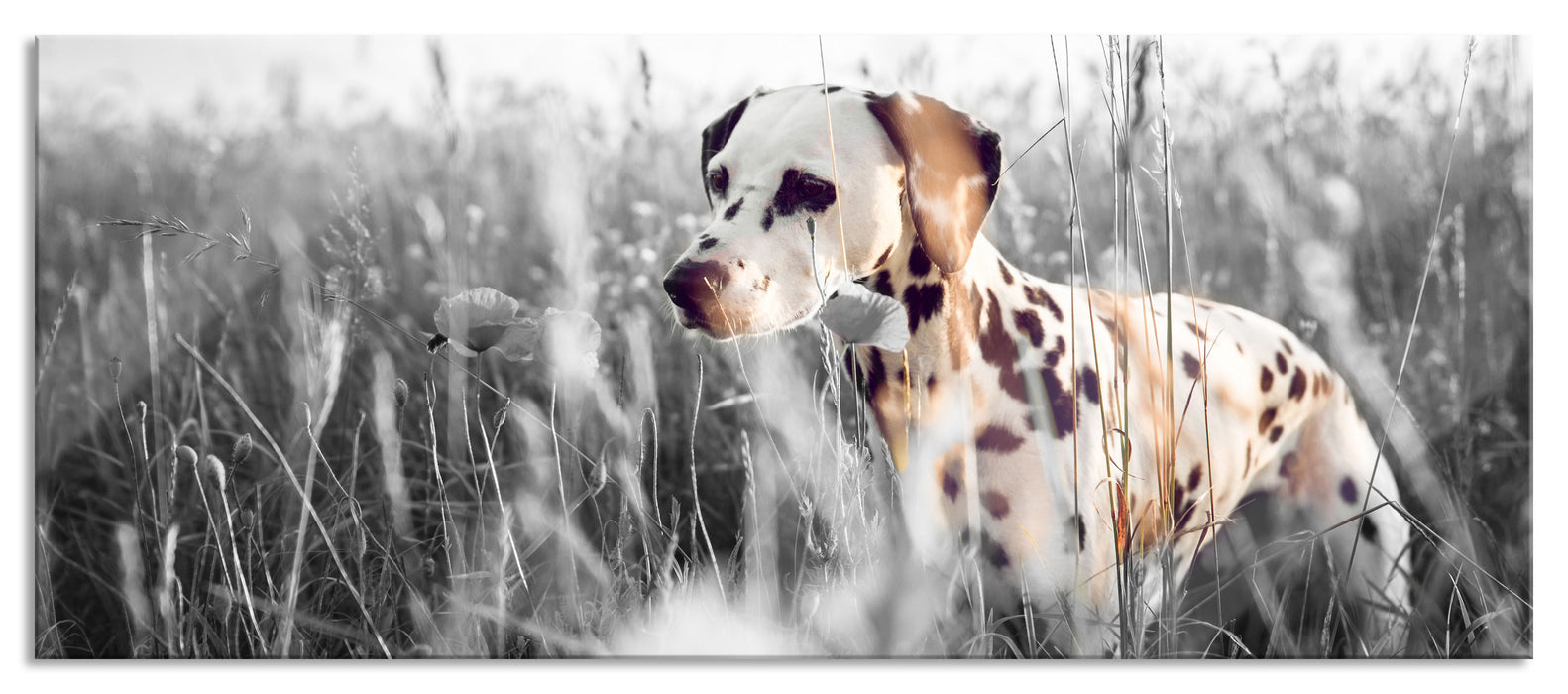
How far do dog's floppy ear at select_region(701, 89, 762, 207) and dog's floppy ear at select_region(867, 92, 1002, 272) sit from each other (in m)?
0.21

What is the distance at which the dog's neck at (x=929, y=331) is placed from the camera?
4.66 feet

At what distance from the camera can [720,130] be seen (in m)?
1.59

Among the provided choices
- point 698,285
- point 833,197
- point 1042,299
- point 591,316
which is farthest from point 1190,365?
point 591,316

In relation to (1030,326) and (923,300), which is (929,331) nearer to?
(923,300)

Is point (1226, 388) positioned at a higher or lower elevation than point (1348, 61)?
lower

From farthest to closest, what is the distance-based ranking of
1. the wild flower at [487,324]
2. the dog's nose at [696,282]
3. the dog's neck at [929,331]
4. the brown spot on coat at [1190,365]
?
the brown spot on coat at [1190,365], the dog's neck at [929,331], the dog's nose at [696,282], the wild flower at [487,324]

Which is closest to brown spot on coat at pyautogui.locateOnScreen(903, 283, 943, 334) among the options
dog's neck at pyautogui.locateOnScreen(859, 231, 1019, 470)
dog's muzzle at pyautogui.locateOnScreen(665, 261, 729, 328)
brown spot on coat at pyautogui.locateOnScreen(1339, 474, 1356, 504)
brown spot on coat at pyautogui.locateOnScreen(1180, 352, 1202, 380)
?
dog's neck at pyautogui.locateOnScreen(859, 231, 1019, 470)

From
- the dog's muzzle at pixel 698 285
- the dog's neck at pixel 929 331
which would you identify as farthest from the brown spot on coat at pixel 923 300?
the dog's muzzle at pixel 698 285

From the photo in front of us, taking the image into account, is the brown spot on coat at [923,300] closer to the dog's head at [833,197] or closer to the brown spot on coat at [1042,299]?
the dog's head at [833,197]

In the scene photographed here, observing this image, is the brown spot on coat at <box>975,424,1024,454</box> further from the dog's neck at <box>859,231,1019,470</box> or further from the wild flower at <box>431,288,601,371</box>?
the wild flower at <box>431,288,601,371</box>

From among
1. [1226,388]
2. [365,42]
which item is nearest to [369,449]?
[365,42]

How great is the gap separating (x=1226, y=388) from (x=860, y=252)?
0.59 m

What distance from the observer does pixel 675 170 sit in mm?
1762
